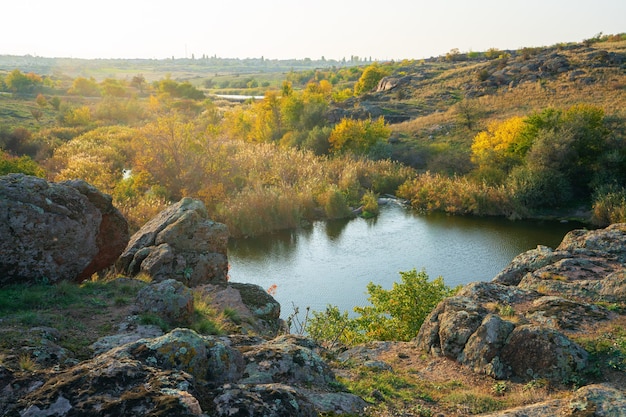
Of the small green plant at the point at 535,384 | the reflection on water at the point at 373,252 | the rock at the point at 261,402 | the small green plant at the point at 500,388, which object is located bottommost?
the reflection on water at the point at 373,252

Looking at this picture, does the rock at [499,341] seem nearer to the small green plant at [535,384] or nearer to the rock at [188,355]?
the small green plant at [535,384]

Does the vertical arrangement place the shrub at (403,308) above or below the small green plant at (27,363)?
below

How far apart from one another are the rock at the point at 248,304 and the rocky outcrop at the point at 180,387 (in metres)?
5.10

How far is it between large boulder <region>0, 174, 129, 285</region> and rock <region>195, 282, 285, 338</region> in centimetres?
289

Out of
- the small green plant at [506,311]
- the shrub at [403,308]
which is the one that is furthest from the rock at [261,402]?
the shrub at [403,308]

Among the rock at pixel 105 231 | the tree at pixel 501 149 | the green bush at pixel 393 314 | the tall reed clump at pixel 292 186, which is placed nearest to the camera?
the rock at pixel 105 231

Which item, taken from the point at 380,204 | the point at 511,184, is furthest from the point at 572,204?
the point at 380,204

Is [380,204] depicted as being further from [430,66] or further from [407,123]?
[430,66]

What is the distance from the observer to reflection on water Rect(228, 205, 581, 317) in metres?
23.0

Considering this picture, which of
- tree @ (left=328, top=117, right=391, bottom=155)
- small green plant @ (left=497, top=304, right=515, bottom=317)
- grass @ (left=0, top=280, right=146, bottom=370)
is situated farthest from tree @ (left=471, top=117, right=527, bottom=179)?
grass @ (left=0, top=280, right=146, bottom=370)

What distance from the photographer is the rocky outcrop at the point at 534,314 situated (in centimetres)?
866

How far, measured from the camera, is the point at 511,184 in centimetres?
3550

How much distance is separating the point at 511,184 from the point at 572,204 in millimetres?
4271

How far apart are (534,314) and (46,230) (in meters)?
10.0
